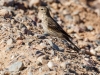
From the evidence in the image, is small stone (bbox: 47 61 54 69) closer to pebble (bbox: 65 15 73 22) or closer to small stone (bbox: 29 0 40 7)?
small stone (bbox: 29 0 40 7)

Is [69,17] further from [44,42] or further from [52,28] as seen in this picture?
[44,42]

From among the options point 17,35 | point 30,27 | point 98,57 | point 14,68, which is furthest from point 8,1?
point 14,68

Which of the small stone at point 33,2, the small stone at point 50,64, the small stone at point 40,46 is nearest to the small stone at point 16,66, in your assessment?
the small stone at point 50,64

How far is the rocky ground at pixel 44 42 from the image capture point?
27.8ft

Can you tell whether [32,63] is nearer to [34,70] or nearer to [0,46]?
[34,70]

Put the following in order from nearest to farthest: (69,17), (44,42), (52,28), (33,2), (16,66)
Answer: (16,66) → (44,42) → (52,28) → (33,2) → (69,17)

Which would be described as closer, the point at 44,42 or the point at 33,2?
the point at 44,42

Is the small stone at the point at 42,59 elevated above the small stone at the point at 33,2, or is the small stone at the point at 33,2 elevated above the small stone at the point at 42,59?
the small stone at the point at 33,2

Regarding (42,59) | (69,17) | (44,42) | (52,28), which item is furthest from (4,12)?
(69,17)

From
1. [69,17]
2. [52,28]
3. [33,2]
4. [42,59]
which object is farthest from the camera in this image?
[69,17]

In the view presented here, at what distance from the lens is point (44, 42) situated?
962 centimetres

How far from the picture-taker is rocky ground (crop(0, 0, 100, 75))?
848cm

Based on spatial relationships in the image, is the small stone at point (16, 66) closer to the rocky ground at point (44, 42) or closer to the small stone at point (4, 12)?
the rocky ground at point (44, 42)

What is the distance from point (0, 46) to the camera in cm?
924
